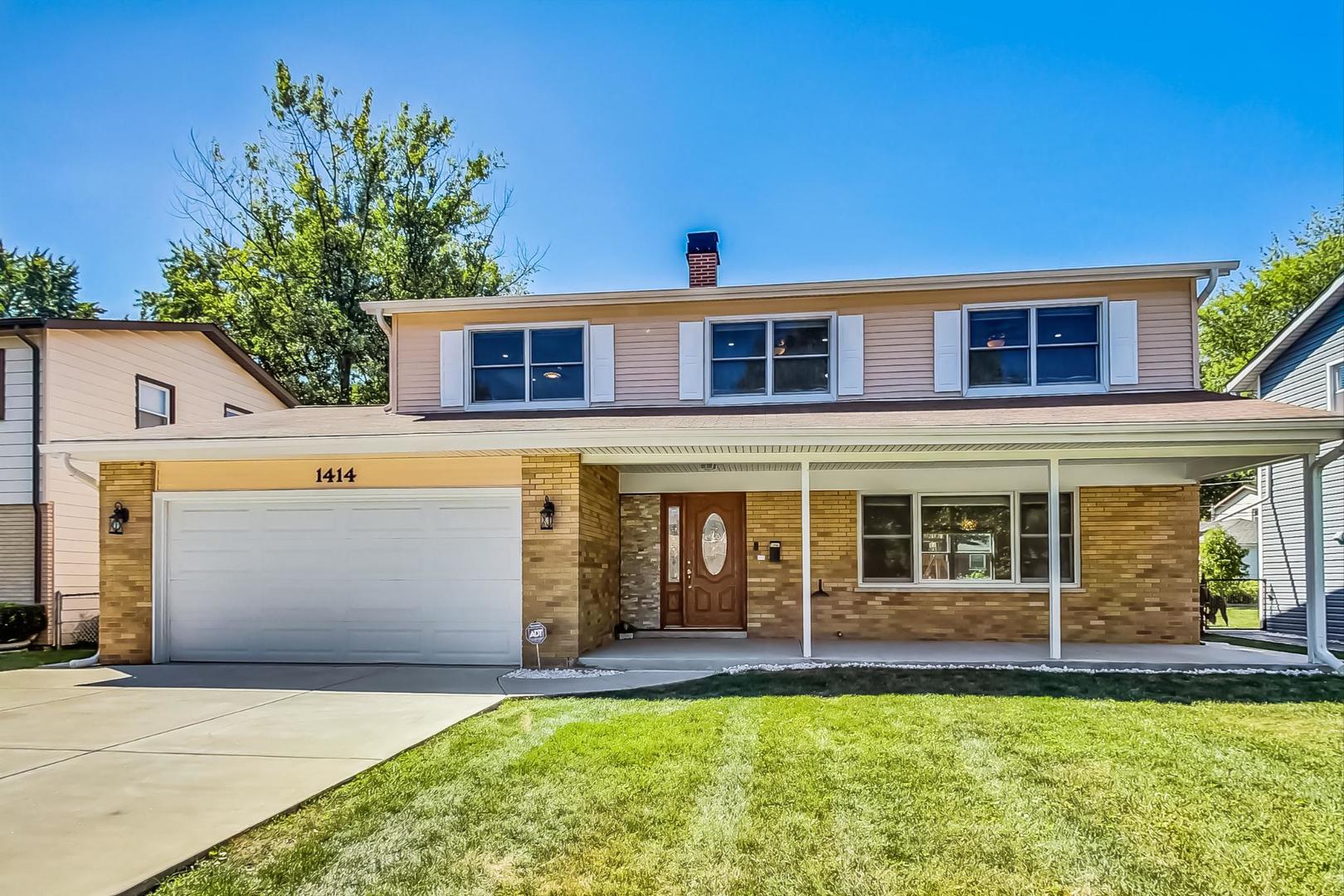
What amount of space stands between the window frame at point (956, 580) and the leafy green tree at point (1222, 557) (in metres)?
10.0

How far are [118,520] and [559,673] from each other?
5.96m

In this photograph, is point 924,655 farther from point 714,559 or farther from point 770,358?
point 770,358

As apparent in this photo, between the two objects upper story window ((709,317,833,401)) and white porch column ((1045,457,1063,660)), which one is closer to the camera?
white porch column ((1045,457,1063,660))

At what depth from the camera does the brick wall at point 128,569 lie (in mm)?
9492

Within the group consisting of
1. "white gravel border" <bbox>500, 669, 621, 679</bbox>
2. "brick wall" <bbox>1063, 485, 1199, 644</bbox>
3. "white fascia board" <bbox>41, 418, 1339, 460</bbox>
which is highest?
"white fascia board" <bbox>41, 418, 1339, 460</bbox>

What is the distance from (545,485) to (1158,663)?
23.6 ft

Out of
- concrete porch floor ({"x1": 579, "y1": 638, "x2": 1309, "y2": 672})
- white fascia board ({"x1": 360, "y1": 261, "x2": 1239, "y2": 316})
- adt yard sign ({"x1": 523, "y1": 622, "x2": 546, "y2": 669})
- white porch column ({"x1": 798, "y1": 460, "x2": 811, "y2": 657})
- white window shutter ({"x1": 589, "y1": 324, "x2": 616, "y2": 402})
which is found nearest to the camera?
adt yard sign ({"x1": 523, "y1": 622, "x2": 546, "y2": 669})

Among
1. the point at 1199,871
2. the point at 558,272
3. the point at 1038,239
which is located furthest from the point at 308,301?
the point at 1199,871

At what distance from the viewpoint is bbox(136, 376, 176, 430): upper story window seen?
13.5 metres

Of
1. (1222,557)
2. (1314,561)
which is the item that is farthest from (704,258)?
(1222,557)

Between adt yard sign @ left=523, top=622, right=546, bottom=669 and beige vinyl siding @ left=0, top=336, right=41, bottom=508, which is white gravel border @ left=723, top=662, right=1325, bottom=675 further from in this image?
beige vinyl siding @ left=0, top=336, right=41, bottom=508

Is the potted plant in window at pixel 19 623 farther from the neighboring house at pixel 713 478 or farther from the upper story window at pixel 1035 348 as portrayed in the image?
the upper story window at pixel 1035 348

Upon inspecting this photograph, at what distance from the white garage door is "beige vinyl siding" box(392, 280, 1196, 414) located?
2.38 m

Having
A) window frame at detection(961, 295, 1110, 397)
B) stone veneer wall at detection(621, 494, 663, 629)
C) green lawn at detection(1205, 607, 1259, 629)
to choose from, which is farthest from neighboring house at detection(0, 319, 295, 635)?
green lawn at detection(1205, 607, 1259, 629)
